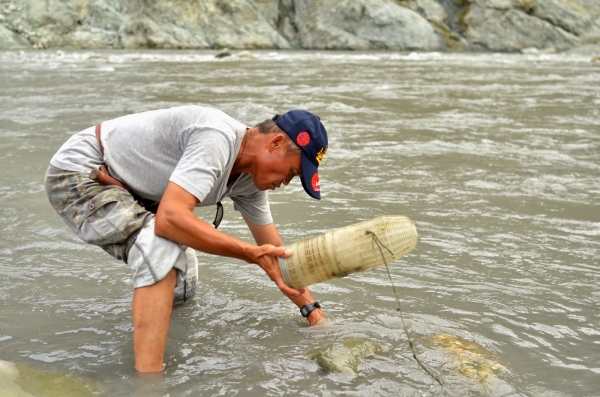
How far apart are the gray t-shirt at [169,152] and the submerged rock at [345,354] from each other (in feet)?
2.70

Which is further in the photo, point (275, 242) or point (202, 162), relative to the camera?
point (275, 242)

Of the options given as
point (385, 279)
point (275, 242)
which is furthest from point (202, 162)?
point (385, 279)

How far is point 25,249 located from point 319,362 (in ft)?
7.78

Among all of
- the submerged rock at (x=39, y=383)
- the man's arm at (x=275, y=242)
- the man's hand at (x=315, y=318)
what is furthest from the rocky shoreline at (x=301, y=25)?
the submerged rock at (x=39, y=383)

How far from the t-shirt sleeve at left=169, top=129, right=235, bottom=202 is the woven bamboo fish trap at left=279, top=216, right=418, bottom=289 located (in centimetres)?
48

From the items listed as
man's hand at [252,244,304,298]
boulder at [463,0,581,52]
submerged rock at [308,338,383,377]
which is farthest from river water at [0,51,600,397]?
boulder at [463,0,581,52]

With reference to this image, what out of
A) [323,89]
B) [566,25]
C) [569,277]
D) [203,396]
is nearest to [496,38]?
[566,25]

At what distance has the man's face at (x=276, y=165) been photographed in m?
2.99

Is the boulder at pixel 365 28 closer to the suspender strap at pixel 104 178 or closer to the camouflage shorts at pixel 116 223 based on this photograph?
the suspender strap at pixel 104 178

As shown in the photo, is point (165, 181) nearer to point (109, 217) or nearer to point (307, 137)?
point (109, 217)

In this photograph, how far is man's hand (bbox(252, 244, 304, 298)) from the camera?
2949 millimetres

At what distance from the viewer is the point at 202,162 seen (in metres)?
2.82

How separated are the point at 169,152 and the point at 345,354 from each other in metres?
1.14

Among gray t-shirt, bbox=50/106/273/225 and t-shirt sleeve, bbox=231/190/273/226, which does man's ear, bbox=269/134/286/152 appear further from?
t-shirt sleeve, bbox=231/190/273/226
